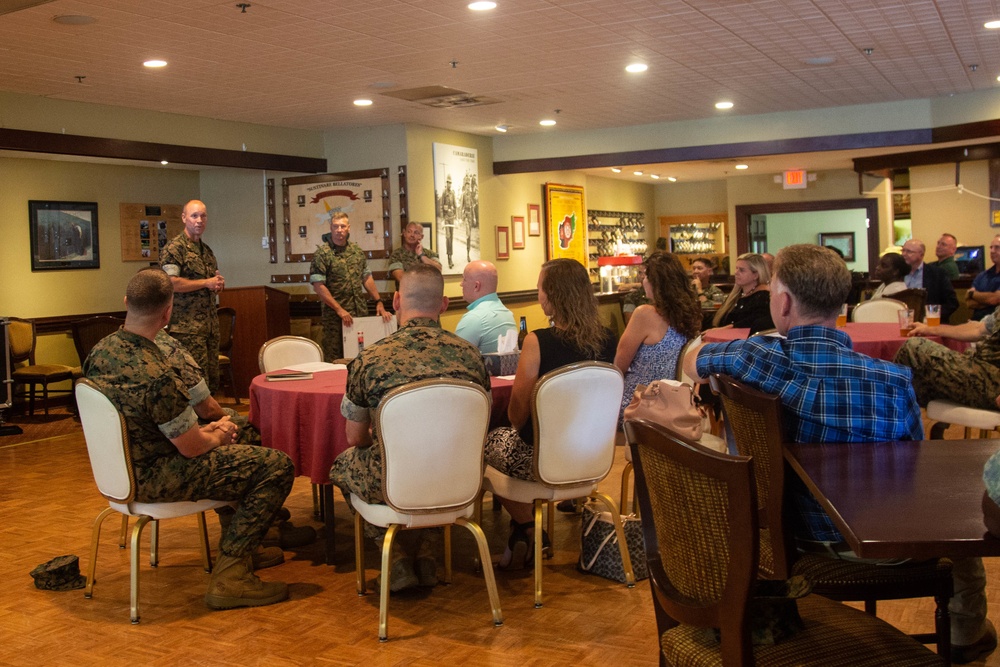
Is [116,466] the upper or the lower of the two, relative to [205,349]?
lower

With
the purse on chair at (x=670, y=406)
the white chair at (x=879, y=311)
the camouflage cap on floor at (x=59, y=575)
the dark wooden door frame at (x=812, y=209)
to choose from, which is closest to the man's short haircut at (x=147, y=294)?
the camouflage cap on floor at (x=59, y=575)

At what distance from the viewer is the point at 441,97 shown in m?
9.45

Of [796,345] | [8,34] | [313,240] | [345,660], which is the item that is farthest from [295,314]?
[796,345]

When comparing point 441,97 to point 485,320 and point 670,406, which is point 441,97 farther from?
point 670,406

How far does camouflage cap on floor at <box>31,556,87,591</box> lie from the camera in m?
4.48

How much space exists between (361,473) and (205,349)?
4037 millimetres

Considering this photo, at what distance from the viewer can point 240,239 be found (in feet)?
39.2

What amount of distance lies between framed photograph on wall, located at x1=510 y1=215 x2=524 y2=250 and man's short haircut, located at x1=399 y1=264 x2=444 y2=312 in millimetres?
9758

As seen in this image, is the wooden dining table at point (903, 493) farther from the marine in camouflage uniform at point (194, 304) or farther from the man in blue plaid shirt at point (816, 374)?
the marine in camouflage uniform at point (194, 304)

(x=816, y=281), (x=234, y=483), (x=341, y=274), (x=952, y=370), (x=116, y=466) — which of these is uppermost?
(x=341, y=274)

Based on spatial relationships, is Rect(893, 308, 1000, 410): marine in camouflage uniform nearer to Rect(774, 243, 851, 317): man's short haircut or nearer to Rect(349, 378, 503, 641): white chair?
Rect(774, 243, 851, 317): man's short haircut

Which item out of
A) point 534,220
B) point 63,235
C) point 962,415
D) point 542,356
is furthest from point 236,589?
point 534,220

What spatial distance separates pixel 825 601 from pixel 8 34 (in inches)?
250

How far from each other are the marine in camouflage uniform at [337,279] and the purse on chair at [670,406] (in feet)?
16.6
